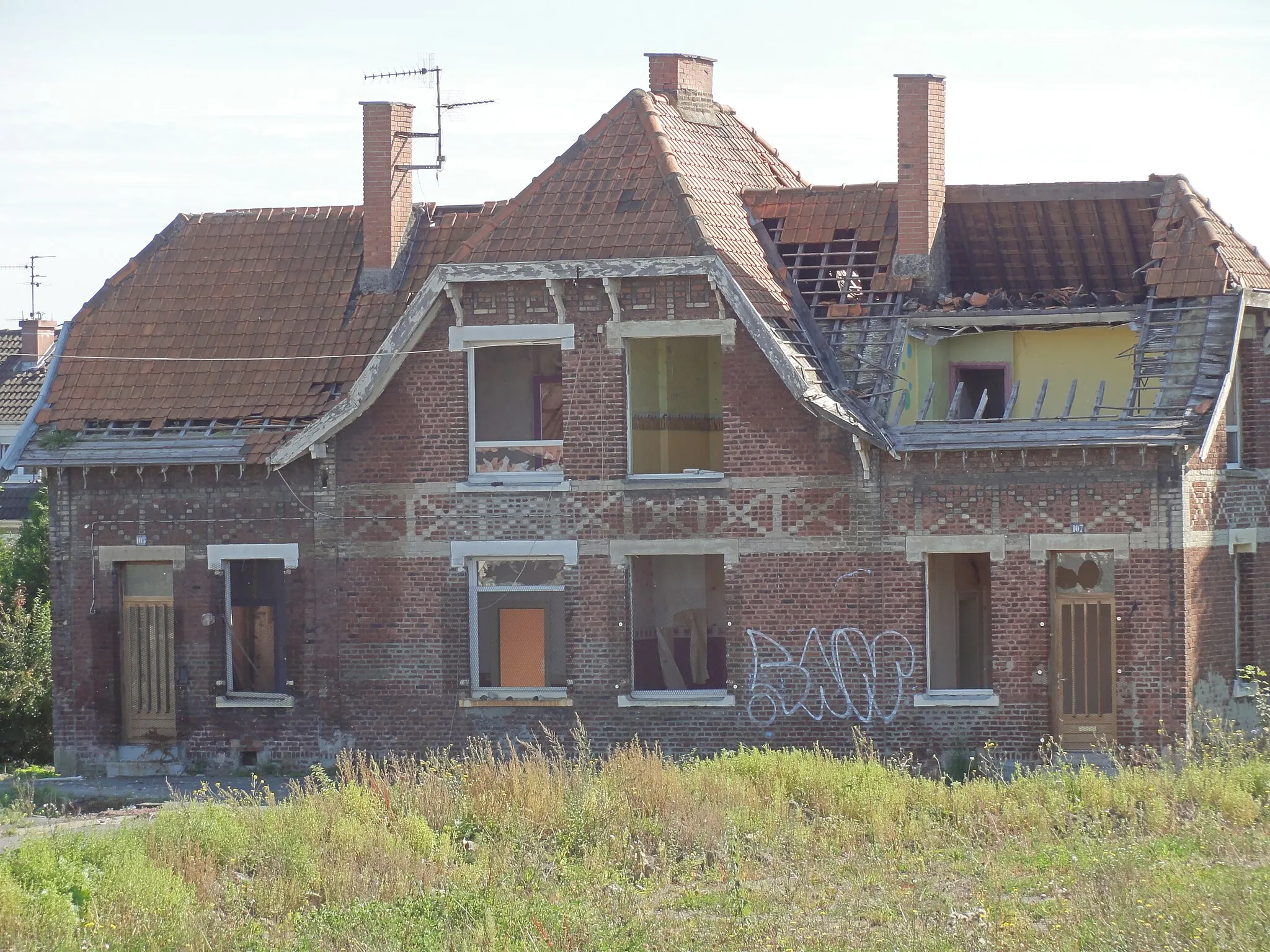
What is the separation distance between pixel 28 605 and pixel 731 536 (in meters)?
14.6

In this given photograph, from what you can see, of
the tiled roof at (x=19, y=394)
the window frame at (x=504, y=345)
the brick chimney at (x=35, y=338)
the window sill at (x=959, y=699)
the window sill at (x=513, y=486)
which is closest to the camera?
the window sill at (x=959, y=699)

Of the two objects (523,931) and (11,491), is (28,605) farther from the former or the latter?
(523,931)

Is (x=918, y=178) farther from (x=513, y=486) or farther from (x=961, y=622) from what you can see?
(x=513, y=486)

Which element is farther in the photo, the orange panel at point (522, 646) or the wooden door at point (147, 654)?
the wooden door at point (147, 654)

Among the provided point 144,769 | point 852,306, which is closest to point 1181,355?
point 852,306

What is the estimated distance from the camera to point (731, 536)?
22.0 meters

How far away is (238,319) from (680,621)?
7380 millimetres

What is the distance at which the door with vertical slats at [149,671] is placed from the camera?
23.8 m

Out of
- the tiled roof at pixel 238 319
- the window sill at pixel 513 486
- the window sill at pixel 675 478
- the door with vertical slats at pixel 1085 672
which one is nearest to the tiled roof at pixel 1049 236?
the door with vertical slats at pixel 1085 672

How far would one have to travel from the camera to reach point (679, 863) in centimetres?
1605

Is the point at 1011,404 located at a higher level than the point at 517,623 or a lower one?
higher

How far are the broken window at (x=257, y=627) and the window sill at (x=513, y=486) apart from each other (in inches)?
116

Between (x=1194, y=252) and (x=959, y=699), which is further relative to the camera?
(x=1194, y=252)

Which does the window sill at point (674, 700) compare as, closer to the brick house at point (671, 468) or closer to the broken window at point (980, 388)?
the brick house at point (671, 468)
